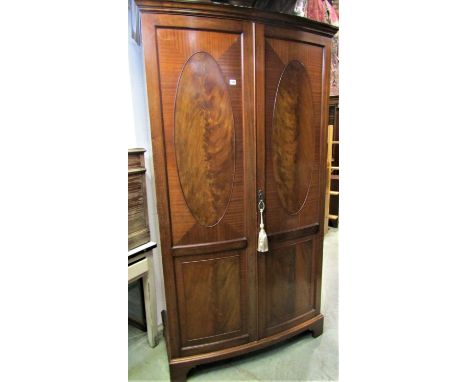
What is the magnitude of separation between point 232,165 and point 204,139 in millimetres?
183

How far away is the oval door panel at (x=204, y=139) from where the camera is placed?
1.16 m

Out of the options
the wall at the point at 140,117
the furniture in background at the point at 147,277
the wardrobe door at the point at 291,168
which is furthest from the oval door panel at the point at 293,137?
the furniture in background at the point at 147,277

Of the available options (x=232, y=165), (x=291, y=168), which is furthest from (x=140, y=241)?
(x=291, y=168)

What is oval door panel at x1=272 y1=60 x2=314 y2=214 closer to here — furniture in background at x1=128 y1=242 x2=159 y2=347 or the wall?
the wall

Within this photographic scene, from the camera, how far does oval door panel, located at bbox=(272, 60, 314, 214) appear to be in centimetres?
131

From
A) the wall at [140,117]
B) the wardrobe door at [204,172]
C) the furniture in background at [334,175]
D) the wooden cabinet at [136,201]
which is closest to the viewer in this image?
the wardrobe door at [204,172]

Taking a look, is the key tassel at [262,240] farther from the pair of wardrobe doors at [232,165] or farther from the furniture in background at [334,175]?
the furniture in background at [334,175]

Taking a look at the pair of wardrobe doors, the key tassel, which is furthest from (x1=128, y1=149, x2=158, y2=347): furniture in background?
the key tassel

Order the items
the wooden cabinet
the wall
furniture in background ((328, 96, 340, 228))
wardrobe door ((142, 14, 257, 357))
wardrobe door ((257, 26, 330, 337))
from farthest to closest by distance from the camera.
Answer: furniture in background ((328, 96, 340, 228)), the wall, the wooden cabinet, wardrobe door ((257, 26, 330, 337)), wardrobe door ((142, 14, 257, 357))

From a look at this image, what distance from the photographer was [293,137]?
138 centimetres

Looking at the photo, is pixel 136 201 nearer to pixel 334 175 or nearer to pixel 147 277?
pixel 147 277

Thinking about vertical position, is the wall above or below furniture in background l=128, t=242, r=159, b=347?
above
